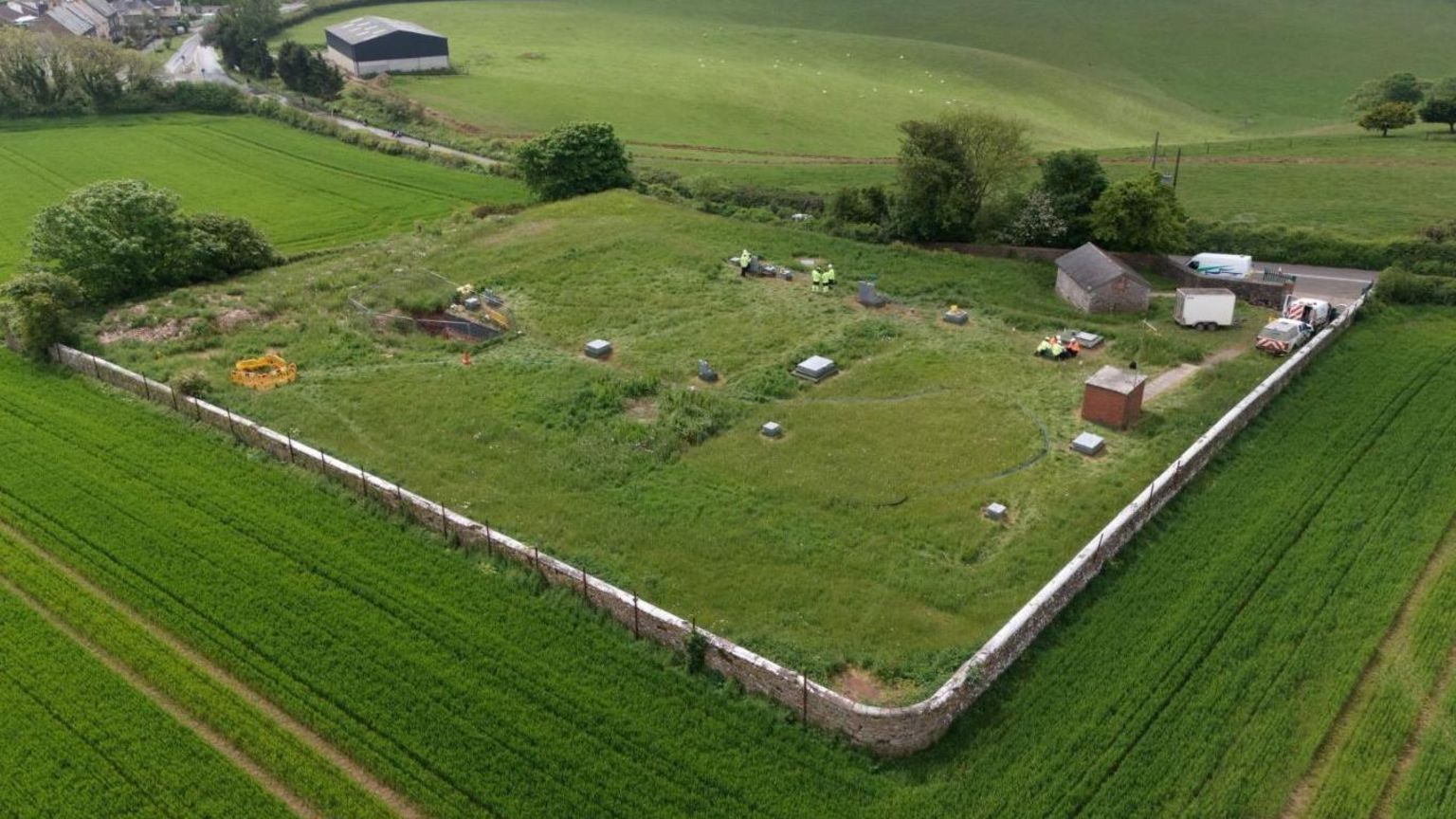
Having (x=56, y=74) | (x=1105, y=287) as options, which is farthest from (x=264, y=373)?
(x=56, y=74)

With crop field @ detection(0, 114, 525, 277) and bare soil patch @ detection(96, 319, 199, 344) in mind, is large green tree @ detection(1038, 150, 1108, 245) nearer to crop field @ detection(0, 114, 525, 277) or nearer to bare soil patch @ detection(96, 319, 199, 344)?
crop field @ detection(0, 114, 525, 277)

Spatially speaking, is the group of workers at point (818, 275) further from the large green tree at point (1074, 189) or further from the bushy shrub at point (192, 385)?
the bushy shrub at point (192, 385)

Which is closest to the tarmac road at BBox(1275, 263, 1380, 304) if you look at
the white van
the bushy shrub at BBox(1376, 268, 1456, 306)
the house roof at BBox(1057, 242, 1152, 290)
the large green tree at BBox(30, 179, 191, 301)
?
the bushy shrub at BBox(1376, 268, 1456, 306)

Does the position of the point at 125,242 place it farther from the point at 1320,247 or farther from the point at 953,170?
the point at 1320,247

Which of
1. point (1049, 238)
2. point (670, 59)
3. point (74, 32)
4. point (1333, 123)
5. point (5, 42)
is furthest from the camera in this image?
point (74, 32)

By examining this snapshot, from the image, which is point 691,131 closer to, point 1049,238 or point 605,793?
point 1049,238

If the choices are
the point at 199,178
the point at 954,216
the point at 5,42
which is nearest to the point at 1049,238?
the point at 954,216
